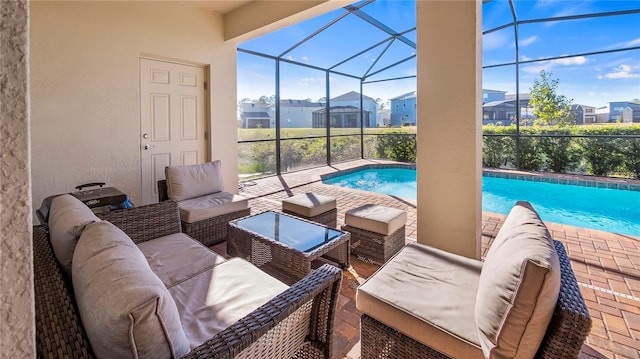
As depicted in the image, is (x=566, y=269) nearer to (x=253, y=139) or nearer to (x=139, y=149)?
(x=139, y=149)

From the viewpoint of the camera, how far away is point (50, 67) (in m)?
3.47

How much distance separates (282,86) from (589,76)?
26.5 ft

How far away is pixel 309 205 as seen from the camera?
3.32 metres

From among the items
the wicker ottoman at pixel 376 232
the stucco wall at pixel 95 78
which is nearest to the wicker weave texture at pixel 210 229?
the wicker ottoman at pixel 376 232

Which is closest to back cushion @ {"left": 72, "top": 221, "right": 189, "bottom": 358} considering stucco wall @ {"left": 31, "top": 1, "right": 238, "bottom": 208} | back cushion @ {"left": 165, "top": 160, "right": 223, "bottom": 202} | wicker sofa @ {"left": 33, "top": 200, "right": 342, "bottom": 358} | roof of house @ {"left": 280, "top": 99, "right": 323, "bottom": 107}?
wicker sofa @ {"left": 33, "top": 200, "right": 342, "bottom": 358}

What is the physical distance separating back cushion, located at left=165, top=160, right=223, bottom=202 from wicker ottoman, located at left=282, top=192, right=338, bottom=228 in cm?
105

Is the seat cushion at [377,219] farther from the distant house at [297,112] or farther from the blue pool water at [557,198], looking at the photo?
the distant house at [297,112]

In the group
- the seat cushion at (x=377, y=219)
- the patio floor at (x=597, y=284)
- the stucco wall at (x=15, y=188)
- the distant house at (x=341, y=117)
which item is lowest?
the patio floor at (x=597, y=284)

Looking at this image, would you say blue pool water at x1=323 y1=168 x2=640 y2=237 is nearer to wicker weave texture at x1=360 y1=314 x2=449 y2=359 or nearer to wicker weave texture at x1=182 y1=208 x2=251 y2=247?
wicker weave texture at x1=182 y1=208 x2=251 y2=247

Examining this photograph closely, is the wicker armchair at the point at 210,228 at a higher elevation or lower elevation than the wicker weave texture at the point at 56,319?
lower

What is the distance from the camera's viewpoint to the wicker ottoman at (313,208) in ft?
10.9

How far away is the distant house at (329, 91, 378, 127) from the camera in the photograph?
970cm

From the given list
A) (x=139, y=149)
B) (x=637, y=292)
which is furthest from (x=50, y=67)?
(x=637, y=292)

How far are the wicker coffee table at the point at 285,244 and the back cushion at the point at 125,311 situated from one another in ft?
4.35
